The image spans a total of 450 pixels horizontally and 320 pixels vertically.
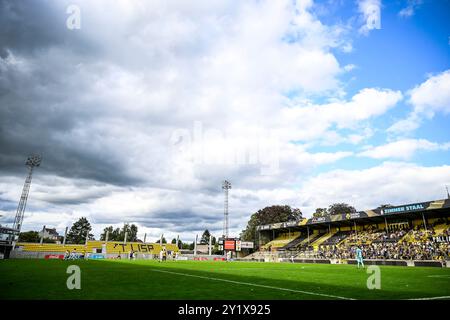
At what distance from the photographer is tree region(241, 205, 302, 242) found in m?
90.7

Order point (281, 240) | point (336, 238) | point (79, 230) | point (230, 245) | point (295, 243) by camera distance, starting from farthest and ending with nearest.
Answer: point (79, 230) < point (281, 240) < point (230, 245) < point (295, 243) < point (336, 238)

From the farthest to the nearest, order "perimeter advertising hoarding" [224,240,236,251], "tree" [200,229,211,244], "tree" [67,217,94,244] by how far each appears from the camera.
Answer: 1. "tree" [200,229,211,244]
2. "tree" [67,217,94,244]
3. "perimeter advertising hoarding" [224,240,236,251]

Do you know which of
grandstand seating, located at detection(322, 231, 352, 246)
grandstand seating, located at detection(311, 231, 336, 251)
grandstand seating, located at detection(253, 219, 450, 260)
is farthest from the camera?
grandstand seating, located at detection(311, 231, 336, 251)

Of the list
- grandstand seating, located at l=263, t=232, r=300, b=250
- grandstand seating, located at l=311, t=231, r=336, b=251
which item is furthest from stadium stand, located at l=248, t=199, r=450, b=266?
grandstand seating, located at l=263, t=232, r=300, b=250

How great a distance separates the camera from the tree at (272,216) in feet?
298

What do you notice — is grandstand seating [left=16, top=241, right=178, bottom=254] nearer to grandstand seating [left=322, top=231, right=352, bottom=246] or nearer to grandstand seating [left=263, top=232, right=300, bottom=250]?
grandstand seating [left=263, top=232, right=300, bottom=250]

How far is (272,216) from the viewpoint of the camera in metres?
91.0

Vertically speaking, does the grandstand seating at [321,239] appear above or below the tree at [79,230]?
below

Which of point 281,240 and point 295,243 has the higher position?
point 281,240

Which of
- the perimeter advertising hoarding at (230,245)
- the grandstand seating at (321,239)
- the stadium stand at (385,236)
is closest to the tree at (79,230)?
the perimeter advertising hoarding at (230,245)

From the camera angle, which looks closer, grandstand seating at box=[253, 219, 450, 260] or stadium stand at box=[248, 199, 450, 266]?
grandstand seating at box=[253, 219, 450, 260]

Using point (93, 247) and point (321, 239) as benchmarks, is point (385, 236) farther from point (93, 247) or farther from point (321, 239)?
point (93, 247)

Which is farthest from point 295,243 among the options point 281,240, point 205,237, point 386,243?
point 205,237

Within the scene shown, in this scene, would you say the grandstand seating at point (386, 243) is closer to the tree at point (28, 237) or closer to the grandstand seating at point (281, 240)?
the grandstand seating at point (281, 240)
